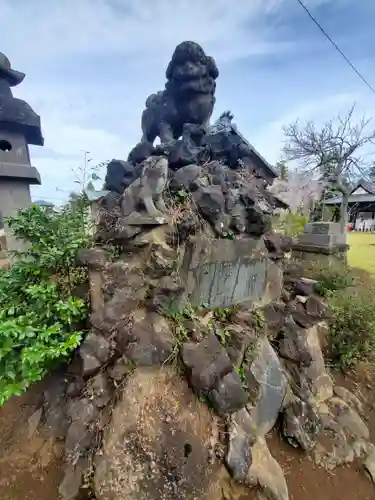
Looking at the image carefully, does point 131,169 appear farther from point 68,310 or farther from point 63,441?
point 63,441

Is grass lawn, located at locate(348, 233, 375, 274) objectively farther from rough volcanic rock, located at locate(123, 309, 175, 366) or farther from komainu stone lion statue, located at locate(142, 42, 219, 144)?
rough volcanic rock, located at locate(123, 309, 175, 366)

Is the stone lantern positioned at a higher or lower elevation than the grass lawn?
higher

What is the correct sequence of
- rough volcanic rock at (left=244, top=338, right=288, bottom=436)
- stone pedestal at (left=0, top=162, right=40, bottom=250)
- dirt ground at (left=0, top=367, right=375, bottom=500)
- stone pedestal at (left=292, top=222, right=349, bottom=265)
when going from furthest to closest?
stone pedestal at (left=292, top=222, right=349, bottom=265), stone pedestal at (left=0, top=162, right=40, bottom=250), rough volcanic rock at (left=244, top=338, right=288, bottom=436), dirt ground at (left=0, top=367, right=375, bottom=500)

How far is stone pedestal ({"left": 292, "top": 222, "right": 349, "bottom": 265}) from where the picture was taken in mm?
7422

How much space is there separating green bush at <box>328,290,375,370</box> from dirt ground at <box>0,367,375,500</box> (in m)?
1.39

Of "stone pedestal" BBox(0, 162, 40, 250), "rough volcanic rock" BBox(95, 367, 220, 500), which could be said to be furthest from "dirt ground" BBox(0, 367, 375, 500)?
"stone pedestal" BBox(0, 162, 40, 250)

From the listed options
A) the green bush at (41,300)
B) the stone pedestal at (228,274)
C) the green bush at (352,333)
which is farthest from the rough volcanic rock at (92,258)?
the green bush at (352,333)

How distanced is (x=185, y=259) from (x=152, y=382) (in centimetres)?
118

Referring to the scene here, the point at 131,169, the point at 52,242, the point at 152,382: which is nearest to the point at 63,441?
the point at 152,382

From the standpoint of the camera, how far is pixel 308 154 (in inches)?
655

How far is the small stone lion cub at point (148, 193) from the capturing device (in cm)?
284

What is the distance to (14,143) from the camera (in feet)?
15.3

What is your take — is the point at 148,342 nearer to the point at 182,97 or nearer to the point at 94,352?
the point at 94,352

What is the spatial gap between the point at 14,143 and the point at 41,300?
11.6 ft
